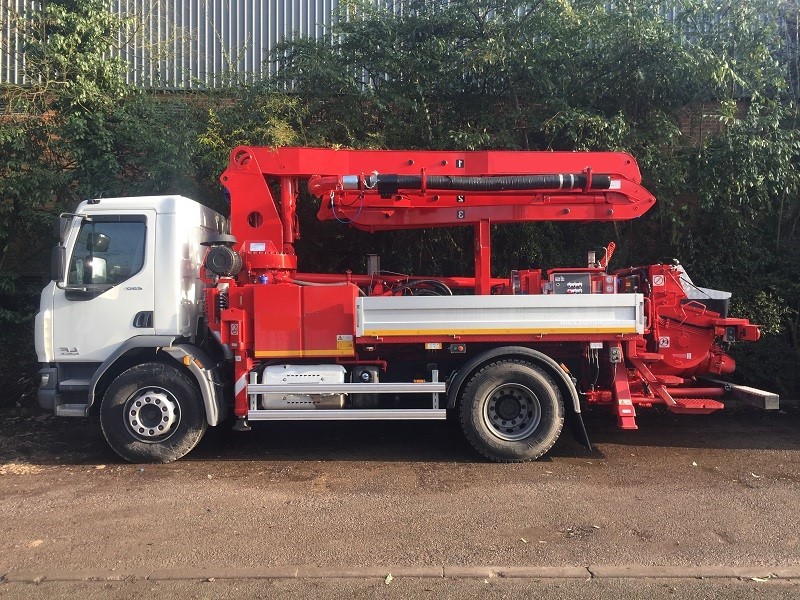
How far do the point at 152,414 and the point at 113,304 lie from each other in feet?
3.95

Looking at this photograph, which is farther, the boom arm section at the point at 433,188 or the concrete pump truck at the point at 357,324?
the boom arm section at the point at 433,188

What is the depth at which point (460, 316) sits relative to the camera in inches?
245

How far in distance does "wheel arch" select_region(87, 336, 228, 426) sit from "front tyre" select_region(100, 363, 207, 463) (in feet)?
0.41

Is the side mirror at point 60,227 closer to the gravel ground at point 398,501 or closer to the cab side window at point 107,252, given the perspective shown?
the cab side window at point 107,252

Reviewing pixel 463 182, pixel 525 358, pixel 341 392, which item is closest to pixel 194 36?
pixel 463 182

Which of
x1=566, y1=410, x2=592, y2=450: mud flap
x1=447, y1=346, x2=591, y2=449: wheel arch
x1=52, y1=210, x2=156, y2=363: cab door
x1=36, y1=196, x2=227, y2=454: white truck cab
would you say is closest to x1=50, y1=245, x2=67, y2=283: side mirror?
x1=36, y1=196, x2=227, y2=454: white truck cab

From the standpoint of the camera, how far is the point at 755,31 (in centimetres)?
893

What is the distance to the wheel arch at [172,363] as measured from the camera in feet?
20.6

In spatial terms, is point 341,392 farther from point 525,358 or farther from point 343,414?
point 525,358

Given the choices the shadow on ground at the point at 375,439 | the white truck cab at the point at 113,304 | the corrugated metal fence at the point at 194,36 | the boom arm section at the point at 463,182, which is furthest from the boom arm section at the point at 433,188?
the corrugated metal fence at the point at 194,36

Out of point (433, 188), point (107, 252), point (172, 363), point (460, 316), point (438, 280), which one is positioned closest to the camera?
point (460, 316)

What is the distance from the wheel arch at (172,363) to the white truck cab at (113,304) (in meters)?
0.01

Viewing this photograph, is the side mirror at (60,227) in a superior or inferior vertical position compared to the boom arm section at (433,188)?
inferior

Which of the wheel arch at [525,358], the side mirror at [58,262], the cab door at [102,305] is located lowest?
the wheel arch at [525,358]
